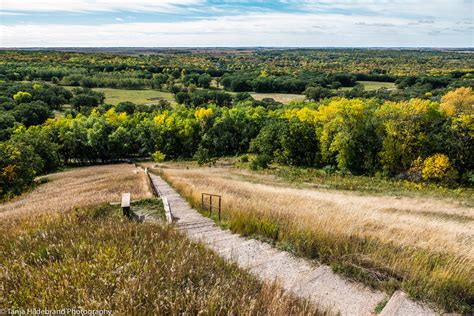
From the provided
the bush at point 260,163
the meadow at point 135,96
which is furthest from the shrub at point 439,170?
the meadow at point 135,96

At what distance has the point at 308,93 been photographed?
116 meters

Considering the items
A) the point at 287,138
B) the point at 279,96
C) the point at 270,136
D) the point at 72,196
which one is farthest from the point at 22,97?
the point at 72,196

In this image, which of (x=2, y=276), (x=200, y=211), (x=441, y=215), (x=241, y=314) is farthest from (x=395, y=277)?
(x=441, y=215)

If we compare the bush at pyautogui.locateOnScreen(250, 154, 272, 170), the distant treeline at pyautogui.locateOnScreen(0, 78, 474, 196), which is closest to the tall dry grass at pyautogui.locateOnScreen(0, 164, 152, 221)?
the distant treeline at pyautogui.locateOnScreen(0, 78, 474, 196)

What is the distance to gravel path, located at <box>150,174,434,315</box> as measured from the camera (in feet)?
16.3

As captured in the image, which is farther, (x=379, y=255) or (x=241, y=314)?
(x=379, y=255)

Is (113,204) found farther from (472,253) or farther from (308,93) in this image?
(308,93)

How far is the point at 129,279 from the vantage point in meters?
4.05

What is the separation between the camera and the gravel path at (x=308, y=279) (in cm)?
497

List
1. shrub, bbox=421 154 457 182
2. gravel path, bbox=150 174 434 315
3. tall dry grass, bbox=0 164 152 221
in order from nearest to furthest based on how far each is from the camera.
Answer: gravel path, bbox=150 174 434 315 < tall dry grass, bbox=0 164 152 221 < shrub, bbox=421 154 457 182

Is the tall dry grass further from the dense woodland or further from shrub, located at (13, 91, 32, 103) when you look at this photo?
shrub, located at (13, 91, 32, 103)

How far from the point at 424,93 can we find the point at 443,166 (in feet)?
228

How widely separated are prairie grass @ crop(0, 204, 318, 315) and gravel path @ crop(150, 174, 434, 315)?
788mm

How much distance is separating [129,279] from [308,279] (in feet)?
10.9
